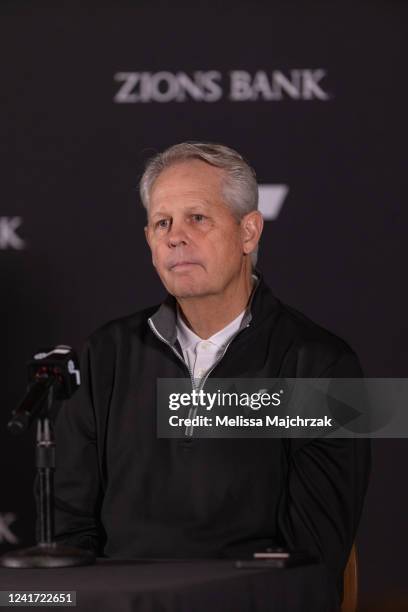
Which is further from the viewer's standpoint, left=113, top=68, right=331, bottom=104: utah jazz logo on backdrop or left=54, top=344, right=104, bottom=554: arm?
left=113, top=68, right=331, bottom=104: utah jazz logo on backdrop

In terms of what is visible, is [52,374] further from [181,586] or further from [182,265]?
[182,265]

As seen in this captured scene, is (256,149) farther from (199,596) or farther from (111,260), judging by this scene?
(199,596)

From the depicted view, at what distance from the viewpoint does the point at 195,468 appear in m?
2.80

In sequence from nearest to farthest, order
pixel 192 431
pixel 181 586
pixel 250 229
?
1. pixel 181 586
2. pixel 192 431
3. pixel 250 229

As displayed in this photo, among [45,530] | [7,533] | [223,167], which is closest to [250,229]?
[223,167]

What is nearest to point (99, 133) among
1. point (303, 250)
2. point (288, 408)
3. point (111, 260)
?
point (111, 260)

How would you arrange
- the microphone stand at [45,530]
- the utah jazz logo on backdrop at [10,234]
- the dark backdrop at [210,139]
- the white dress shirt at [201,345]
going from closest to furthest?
the microphone stand at [45,530] < the white dress shirt at [201,345] < the dark backdrop at [210,139] < the utah jazz logo on backdrop at [10,234]

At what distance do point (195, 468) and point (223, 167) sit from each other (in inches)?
30.4

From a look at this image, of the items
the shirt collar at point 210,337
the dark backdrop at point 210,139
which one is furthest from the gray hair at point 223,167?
the dark backdrop at point 210,139

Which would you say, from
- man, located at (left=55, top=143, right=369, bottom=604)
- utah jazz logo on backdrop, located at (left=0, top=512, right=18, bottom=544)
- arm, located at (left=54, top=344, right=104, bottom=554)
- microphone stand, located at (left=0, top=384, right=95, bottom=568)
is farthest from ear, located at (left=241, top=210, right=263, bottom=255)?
utah jazz logo on backdrop, located at (left=0, top=512, right=18, bottom=544)

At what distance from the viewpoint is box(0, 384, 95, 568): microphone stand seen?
2.07 meters

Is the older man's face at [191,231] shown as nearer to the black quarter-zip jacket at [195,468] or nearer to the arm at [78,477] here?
the black quarter-zip jacket at [195,468]

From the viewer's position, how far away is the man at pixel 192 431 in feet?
9.02

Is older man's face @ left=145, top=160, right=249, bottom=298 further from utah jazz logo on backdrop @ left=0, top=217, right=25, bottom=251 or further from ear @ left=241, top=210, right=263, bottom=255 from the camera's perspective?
utah jazz logo on backdrop @ left=0, top=217, right=25, bottom=251
